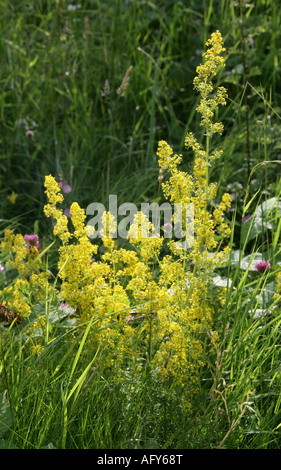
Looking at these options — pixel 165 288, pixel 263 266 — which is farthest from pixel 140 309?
pixel 263 266

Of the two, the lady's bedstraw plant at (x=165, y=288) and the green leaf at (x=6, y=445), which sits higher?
the lady's bedstraw plant at (x=165, y=288)

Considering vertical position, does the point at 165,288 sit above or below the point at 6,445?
above

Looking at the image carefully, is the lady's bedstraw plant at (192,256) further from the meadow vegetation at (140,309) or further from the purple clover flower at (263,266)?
the purple clover flower at (263,266)

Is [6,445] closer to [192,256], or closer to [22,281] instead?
[22,281]

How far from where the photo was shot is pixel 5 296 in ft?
7.29

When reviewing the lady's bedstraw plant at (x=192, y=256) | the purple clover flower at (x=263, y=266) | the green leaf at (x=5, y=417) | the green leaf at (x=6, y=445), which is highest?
the lady's bedstraw plant at (x=192, y=256)

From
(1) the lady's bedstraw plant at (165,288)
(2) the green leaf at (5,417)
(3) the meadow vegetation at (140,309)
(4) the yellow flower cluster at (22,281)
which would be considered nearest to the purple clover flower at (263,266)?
(3) the meadow vegetation at (140,309)

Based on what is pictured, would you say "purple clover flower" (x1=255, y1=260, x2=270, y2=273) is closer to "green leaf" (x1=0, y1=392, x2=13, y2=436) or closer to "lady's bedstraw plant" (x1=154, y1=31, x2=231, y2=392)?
"lady's bedstraw plant" (x1=154, y1=31, x2=231, y2=392)

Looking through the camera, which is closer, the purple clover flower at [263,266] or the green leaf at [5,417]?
the green leaf at [5,417]

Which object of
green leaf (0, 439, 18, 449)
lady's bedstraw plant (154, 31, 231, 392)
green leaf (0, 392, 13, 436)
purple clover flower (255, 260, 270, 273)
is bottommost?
green leaf (0, 439, 18, 449)

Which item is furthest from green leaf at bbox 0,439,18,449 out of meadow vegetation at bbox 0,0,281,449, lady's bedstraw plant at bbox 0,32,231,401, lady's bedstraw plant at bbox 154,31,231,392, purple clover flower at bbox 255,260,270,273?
purple clover flower at bbox 255,260,270,273
